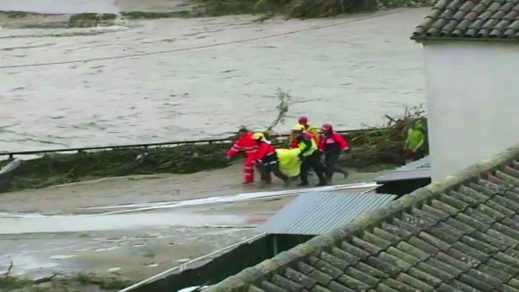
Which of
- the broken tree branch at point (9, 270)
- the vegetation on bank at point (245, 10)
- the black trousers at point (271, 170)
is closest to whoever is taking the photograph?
the broken tree branch at point (9, 270)

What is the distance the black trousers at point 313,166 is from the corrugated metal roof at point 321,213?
6.52 m

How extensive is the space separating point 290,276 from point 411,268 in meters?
0.66

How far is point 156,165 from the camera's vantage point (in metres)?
21.9

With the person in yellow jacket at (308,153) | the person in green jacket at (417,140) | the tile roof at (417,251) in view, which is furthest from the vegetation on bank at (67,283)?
the tile roof at (417,251)

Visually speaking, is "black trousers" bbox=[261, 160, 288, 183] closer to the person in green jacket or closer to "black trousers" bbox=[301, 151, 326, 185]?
"black trousers" bbox=[301, 151, 326, 185]

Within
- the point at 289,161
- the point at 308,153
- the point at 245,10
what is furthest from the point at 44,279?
the point at 245,10

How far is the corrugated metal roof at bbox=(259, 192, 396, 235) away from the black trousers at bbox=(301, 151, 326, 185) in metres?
6.52

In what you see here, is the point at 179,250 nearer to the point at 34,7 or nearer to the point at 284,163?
the point at 284,163

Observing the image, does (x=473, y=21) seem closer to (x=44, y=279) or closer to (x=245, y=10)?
(x=44, y=279)

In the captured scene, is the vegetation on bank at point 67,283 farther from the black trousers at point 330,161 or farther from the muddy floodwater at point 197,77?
the muddy floodwater at point 197,77

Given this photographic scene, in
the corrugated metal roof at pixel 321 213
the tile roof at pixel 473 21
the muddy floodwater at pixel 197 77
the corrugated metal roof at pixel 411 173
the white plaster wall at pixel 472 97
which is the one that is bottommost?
the muddy floodwater at pixel 197 77

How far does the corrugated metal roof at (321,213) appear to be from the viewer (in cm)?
1149

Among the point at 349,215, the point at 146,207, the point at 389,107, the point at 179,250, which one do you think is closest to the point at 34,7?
the point at 389,107

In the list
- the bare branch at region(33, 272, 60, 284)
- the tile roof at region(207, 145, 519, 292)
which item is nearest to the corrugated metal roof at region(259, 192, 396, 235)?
the bare branch at region(33, 272, 60, 284)
